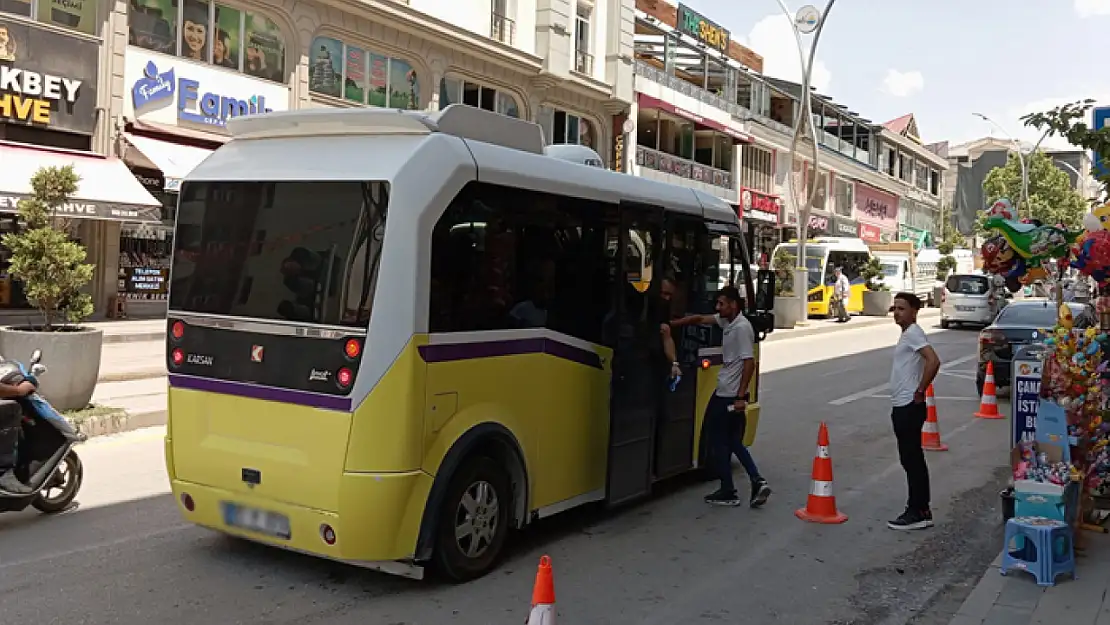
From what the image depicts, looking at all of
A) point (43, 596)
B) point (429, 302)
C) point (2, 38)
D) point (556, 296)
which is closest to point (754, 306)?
point (556, 296)

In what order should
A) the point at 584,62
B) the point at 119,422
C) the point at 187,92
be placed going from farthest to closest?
the point at 584,62, the point at 187,92, the point at 119,422

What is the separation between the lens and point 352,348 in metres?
5.18

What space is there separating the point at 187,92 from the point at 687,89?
74.3ft

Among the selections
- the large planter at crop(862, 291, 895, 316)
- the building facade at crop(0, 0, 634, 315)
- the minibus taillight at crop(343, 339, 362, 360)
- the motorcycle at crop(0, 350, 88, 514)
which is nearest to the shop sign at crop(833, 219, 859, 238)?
the large planter at crop(862, 291, 895, 316)

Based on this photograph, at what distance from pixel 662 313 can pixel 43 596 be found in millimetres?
4574

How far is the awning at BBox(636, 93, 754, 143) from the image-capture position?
35.5 m

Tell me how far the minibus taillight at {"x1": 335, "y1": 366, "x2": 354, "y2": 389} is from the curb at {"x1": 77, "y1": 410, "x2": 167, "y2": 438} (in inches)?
235

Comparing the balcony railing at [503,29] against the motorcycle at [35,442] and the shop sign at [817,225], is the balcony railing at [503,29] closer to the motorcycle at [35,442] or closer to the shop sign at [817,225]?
the motorcycle at [35,442]

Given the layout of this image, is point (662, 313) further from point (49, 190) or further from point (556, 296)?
point (49, 190)

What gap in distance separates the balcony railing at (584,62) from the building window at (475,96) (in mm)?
3790

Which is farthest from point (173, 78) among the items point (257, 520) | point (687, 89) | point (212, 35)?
point (687, 89)

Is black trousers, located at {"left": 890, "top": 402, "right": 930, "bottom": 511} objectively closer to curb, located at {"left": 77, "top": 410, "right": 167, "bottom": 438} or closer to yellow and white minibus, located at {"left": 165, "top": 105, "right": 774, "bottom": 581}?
yellow and white minibus, located at {"left": 165, "top": 105, "right": 774, "bottom": 581}

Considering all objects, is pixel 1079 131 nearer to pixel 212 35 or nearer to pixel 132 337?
pixel 132 337

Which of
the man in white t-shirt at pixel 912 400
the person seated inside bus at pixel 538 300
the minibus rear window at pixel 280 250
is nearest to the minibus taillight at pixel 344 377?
the minibus rear window at pixel 280 250
